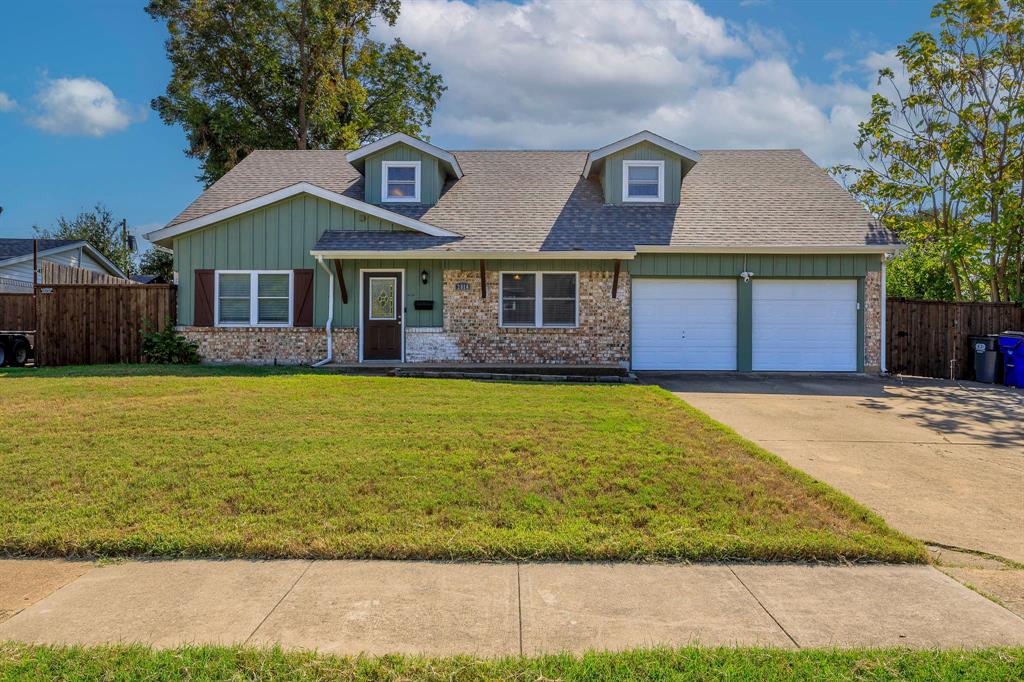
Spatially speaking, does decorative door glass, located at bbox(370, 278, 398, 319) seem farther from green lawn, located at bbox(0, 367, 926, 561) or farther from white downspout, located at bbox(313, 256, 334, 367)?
green lawn, located at bbox(0, 367, 926, 561)

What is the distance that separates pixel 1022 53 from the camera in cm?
1460

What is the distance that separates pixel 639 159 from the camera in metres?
15.1

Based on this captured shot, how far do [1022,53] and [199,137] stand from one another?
26.9 meters

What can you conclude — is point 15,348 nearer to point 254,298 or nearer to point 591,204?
point 254,298

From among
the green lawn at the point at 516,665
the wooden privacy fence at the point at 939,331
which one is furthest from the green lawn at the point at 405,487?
the wooden privacy fence at the point at 939,331

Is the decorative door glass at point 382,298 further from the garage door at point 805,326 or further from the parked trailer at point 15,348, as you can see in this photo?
the garage door at point 805,326

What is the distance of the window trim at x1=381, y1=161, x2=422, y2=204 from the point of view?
1504cm

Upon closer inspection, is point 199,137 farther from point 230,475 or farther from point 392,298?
point 230,475

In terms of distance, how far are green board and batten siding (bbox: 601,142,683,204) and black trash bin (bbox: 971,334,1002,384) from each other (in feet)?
25.5

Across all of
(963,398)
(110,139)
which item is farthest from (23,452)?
(110,139)

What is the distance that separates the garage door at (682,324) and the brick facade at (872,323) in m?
3.01

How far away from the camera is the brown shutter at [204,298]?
1339 cm

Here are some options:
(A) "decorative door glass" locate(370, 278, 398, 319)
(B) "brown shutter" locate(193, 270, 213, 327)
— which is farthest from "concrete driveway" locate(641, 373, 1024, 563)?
(B) "brown shutter" locate(193, 270, 213, 327)

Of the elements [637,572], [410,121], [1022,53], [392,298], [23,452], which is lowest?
[637,572]
